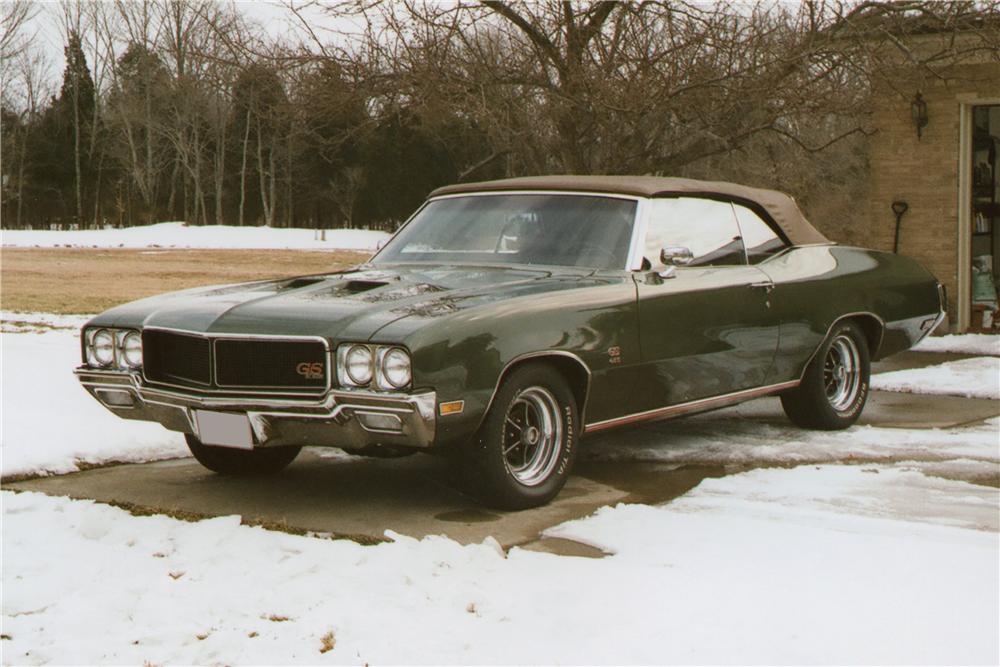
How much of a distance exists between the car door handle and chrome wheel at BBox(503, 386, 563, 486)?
6.12 ft

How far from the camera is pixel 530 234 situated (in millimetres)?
6504

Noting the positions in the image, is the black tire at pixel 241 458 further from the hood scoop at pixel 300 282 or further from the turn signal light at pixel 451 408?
the turn signal light at pixel 451 408

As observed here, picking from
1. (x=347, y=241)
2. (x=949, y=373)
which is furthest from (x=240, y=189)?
(x=949, y=373)

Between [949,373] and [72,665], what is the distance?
342 inches

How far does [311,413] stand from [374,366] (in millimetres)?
359

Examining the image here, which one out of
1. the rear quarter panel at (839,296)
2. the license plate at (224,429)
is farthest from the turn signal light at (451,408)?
the rear quarter panel at (839,296)

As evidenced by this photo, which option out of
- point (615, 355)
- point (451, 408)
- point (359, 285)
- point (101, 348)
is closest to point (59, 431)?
point (101, 348)

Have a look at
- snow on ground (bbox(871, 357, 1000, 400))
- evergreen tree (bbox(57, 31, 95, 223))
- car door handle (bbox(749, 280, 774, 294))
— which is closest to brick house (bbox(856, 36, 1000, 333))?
snow on ground (bbox(871, 357, 1000, 400))

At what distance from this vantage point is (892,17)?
41.0 feet

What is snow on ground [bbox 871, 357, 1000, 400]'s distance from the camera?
976 cm

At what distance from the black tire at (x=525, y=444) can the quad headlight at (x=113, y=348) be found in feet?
5.39

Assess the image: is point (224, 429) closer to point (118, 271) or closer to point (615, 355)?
point (615, 355)

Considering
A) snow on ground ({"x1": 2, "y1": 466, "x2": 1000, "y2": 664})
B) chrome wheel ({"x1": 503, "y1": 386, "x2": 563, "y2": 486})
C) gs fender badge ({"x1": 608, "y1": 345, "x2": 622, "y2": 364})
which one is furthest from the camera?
gs fender badge ({"x1": 608, "y1": 345, "x2": 622, "y2": 364})

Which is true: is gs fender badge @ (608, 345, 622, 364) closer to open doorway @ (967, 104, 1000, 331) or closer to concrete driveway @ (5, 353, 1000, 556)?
concrete driveway @ (5, 353, 1000, 556)
